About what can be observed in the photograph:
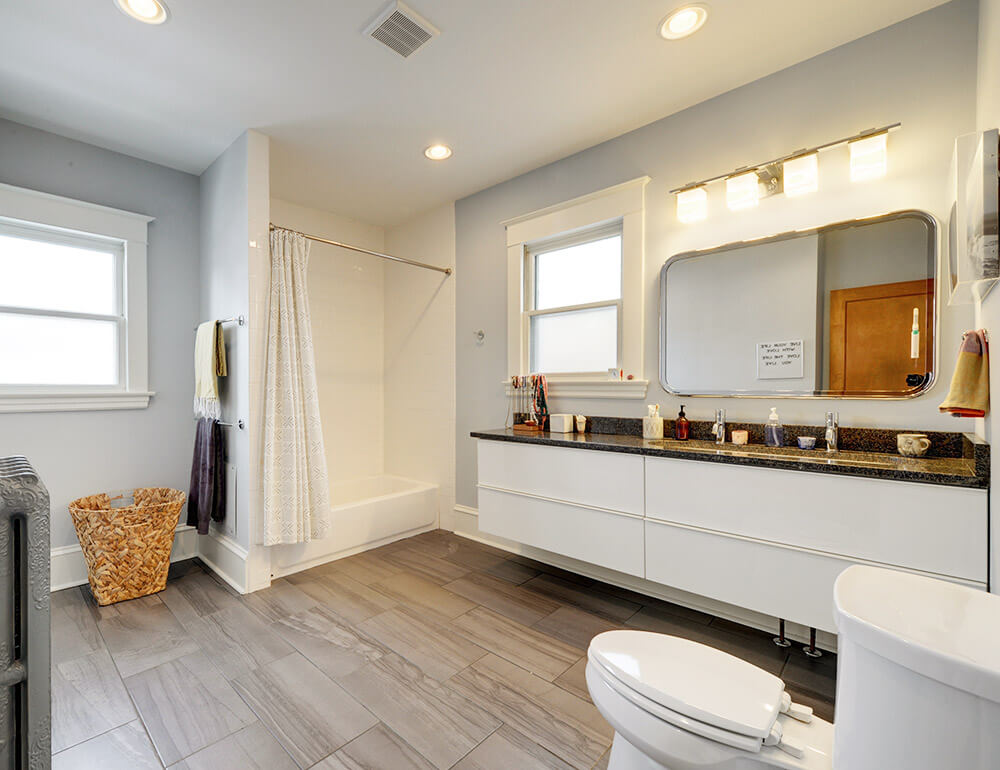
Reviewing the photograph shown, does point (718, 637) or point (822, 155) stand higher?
point (822, 155)

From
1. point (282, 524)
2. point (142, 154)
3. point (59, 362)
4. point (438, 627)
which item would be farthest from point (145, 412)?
point (438, 627)

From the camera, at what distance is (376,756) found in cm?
141

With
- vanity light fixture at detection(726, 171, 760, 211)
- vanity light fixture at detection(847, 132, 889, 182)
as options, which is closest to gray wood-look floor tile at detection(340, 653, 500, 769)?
vanity light fixture at detection(726, 171, 760, 211)

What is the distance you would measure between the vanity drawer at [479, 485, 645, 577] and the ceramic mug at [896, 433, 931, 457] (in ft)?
3.29

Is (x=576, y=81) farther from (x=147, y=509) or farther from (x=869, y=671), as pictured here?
(x=147, y=509)

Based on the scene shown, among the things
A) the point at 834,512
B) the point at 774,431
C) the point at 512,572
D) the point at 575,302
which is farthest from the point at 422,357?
the point at 834,512

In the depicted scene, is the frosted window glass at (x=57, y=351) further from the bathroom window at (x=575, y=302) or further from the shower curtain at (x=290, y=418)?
the bathroom window at (x=575, y=302)

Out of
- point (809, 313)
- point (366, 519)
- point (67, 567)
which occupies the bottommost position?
point (67, 567)

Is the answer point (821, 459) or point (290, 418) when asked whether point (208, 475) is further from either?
point (821, 459)

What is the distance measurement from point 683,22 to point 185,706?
306 cm

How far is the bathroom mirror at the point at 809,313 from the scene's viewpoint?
1.80 m

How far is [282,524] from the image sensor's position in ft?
8.55

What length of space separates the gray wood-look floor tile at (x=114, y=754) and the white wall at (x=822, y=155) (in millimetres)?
2289

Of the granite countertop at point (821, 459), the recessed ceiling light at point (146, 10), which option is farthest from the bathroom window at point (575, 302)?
the recessed ceiling light at point (146, 10)
